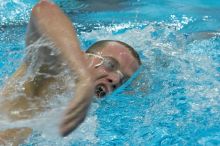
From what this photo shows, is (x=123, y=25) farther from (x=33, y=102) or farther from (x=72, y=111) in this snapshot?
(x=72, y=111)

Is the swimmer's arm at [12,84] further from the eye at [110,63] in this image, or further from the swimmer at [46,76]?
the eye at [110,63]

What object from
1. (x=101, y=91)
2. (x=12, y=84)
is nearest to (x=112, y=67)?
(x=101, y=91)

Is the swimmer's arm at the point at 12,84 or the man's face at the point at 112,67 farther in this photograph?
the man's face at the point at 112,67

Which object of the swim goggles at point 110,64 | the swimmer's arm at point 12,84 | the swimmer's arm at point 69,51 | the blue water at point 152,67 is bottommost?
the blue water at point 152,67

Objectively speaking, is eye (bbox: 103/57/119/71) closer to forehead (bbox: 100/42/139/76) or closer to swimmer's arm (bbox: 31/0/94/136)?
forehead (bbox: 100/42/139/76)

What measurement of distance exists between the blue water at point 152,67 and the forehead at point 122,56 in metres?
0.08

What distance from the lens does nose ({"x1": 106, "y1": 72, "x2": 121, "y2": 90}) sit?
2.54m

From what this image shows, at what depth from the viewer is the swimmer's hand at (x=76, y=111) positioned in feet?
4.49

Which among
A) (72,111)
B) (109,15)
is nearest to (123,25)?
(109,15)

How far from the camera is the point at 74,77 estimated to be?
4.85ft

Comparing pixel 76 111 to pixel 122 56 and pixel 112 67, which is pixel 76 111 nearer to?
pixel 112 67

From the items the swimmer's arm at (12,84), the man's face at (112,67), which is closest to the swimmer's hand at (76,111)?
the swimmer's arm at (12,84)

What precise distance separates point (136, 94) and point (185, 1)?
7.11 ft

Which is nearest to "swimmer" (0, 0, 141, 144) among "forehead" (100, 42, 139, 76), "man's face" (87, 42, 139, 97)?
"man's face" (87, 42, 139, 97)
